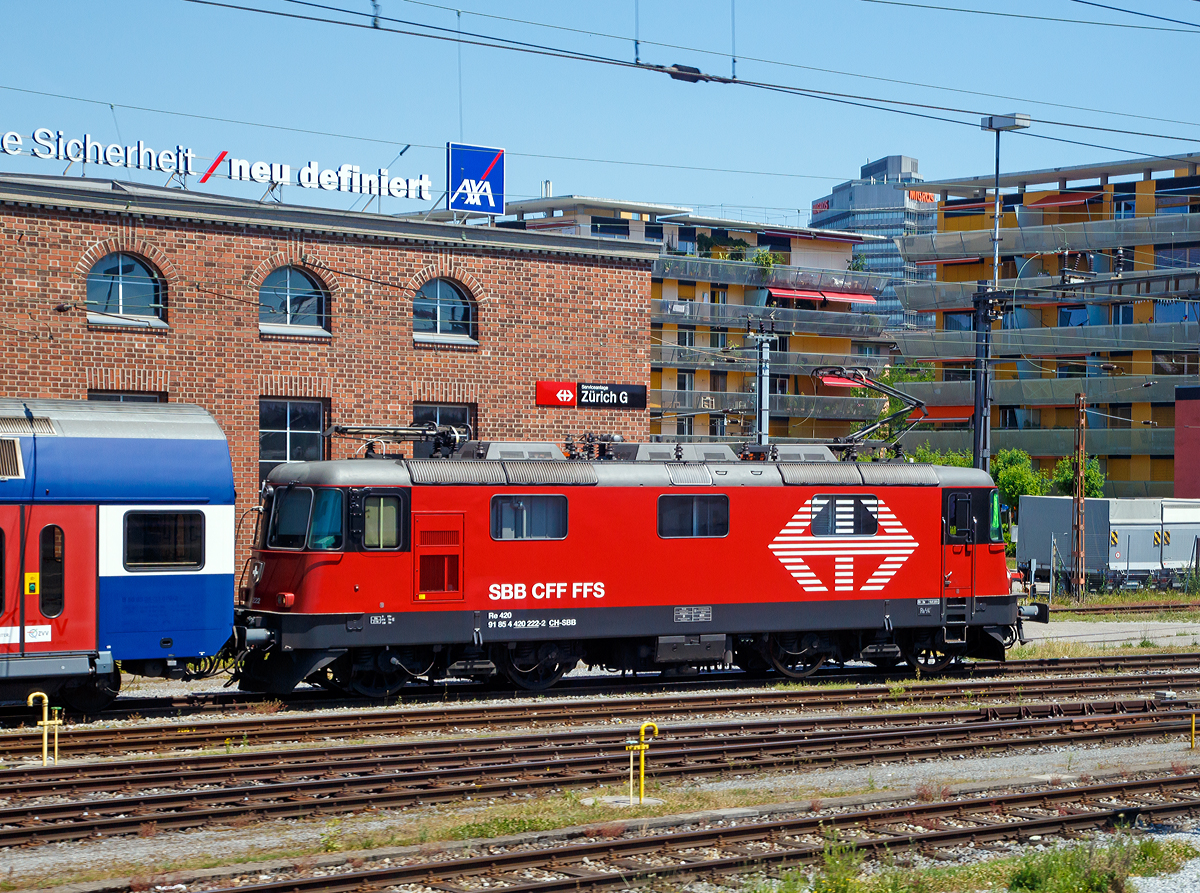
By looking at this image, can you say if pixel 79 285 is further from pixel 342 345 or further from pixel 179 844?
pixel 179 844

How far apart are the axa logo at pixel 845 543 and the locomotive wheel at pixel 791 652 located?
1.03 metres

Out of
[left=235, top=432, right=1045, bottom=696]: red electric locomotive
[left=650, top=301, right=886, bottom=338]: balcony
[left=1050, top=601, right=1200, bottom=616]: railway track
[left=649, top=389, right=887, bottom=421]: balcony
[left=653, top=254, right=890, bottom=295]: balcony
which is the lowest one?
[left=1050, top=601, right=1200, bottom=616]: railway track

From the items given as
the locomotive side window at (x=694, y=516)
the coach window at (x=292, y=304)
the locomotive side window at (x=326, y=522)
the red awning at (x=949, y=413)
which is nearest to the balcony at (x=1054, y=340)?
the red awning at (x=949, y=413)

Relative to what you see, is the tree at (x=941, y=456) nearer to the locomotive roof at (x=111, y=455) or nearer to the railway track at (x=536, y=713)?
the railway track at (x=536, y=713)

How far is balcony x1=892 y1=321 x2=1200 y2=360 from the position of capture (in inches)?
2331

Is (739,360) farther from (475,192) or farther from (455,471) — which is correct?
(455,471)

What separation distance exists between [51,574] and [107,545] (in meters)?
0.75

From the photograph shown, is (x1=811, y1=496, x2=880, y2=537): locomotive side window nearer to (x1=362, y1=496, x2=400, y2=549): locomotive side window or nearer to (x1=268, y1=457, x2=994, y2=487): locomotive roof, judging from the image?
(x1=268, y1=457, x2=994, y2=487): locomotive roof

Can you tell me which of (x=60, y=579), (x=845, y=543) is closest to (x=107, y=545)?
(x=60, y=579)

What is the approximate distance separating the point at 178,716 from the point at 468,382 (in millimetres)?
13861

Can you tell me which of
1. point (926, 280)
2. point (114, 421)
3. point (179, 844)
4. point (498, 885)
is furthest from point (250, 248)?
point (926, 280)

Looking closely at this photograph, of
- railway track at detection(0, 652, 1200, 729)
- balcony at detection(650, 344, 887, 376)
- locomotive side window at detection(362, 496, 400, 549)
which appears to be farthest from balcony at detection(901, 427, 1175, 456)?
locomotive side window at detection(362, 496, 400, 549)

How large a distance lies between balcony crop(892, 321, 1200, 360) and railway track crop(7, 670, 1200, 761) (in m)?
40.4

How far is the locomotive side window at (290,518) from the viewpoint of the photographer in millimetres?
17906
